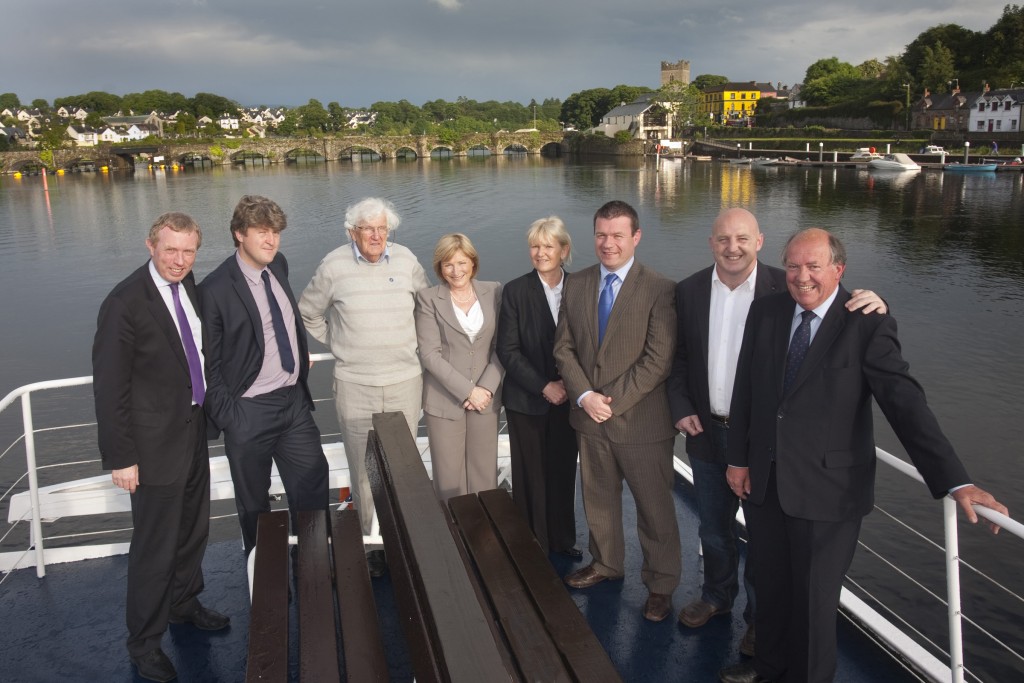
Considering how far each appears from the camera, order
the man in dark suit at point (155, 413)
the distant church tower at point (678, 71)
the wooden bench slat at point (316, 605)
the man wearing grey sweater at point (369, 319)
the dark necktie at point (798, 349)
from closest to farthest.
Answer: the wooden bench slat at point (316, 605), the dark necktie at point (798, 349), the man in dark suit at point (155, 413), the man wearing grey sweater at point (369, 319), the distant church tower at point (678, 71)

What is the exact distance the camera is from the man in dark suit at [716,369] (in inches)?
104

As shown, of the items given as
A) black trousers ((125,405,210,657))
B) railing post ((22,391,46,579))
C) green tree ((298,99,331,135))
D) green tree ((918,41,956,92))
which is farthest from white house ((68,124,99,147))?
black trousers ((125,405,210,657))

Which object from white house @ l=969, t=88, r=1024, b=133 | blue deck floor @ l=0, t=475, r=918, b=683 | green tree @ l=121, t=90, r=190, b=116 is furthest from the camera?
green tree @ l=121, t=90, r=190, b=116

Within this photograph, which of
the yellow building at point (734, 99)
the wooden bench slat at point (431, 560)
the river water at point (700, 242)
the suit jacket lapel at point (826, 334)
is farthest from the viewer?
the yellow building at point (734, 99)

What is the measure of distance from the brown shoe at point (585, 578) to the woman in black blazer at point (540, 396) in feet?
0.97

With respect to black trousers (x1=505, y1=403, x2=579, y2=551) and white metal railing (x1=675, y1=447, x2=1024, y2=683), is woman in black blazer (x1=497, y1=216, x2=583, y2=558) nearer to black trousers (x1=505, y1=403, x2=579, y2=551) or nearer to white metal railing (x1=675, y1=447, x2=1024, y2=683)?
black trousers (x1=505, y1=403, x2=579, y2=551)

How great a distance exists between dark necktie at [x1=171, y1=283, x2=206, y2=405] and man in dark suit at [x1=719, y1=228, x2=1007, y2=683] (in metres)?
1.94

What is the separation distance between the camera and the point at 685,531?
12.5 ft

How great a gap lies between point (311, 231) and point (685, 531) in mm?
27242

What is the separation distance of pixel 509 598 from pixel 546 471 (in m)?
1.22

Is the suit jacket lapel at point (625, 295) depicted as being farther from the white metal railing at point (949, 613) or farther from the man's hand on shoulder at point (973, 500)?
the man's hand on shoulder at point (973, 500)

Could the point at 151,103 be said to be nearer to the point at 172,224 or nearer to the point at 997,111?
the point at 997,111

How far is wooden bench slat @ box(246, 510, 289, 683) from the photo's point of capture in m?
1.95

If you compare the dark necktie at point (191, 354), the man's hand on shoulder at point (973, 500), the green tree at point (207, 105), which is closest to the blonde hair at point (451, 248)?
the dark necktie at point (191, 354)
